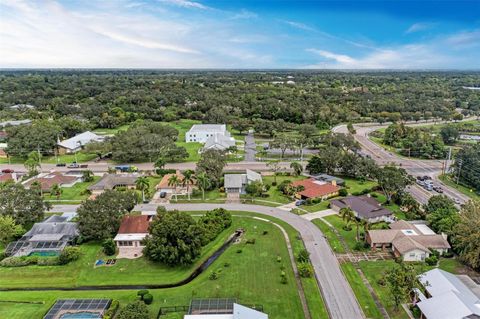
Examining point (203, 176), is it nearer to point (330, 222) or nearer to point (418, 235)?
point (330, 222)

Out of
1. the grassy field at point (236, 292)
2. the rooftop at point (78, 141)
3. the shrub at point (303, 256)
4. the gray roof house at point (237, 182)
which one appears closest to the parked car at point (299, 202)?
the gray roof house at point (237, 182)

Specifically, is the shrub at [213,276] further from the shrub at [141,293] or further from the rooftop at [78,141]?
the rooftop at [78,141]

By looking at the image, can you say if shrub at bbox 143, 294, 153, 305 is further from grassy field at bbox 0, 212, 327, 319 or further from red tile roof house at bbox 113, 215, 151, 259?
red tile roof house at bbox 113, 215, 151, 259

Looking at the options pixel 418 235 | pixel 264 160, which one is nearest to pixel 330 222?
pixel 418 235

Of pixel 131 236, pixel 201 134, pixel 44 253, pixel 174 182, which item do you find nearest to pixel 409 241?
pixel 131 236

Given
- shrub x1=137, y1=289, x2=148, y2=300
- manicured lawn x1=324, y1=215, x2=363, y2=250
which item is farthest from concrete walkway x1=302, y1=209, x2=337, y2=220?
shrub x1=137, y1=289, x2=148, y2=300

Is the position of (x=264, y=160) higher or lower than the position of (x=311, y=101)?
lower

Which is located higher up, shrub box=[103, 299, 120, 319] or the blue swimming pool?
shrub box=[103, 299, 120, 319]

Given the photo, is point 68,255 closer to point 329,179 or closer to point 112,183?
point 112,183
